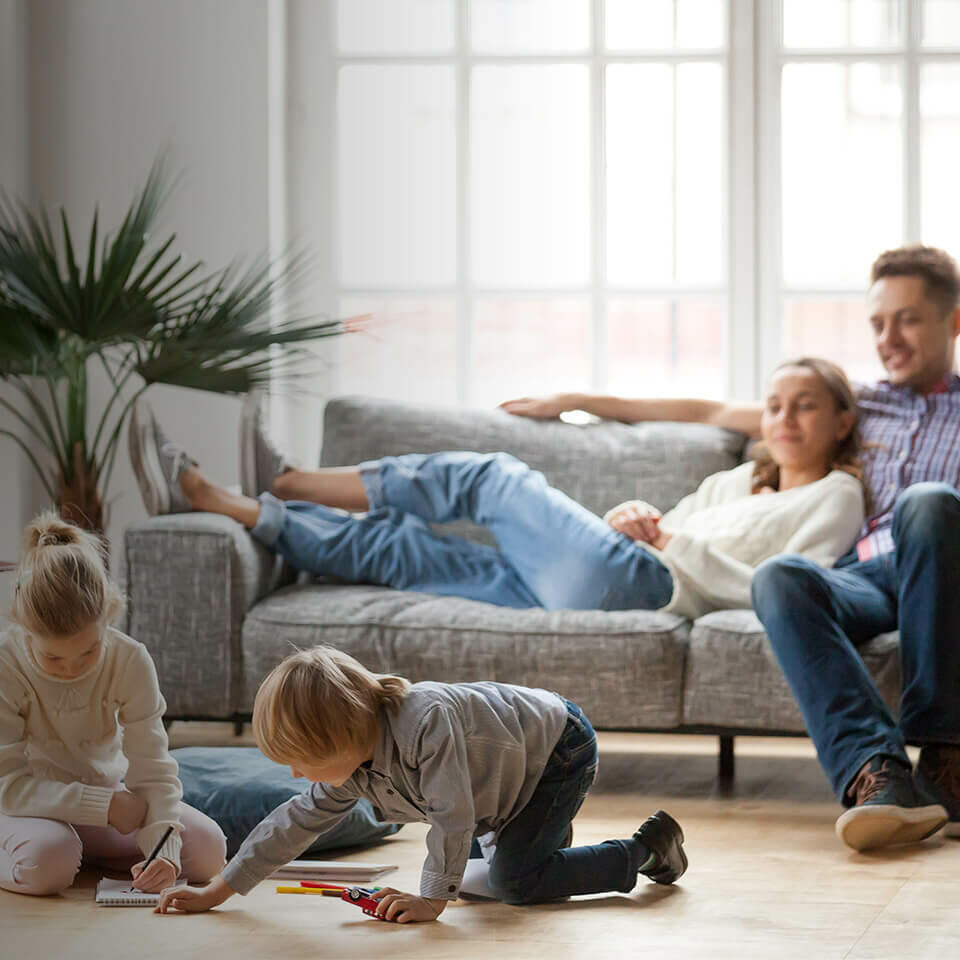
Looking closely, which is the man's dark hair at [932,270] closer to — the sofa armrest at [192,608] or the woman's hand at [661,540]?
the woman's hand at [661,540]

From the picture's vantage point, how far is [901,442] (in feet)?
9.41

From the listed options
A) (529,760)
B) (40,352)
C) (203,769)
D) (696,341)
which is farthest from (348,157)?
(529,760)

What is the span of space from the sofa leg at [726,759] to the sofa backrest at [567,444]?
58 centimetres

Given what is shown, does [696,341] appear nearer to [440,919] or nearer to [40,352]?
[40,352]

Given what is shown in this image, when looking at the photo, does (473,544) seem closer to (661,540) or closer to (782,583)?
(661,540)

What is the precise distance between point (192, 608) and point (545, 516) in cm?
73

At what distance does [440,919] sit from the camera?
5.81 feet

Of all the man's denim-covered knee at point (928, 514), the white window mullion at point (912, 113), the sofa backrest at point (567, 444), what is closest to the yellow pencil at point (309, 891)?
the man's denim-covered knee at point (928, 514)

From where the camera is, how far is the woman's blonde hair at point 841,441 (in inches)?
113

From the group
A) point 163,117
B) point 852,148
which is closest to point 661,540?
point 852,148

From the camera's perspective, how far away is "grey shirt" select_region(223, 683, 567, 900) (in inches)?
65.6

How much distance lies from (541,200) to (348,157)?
0.57 m

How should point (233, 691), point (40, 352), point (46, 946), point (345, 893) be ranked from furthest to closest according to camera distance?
point (40, 352)
point (233, 691)
point (345, 893)
point (46, 946)

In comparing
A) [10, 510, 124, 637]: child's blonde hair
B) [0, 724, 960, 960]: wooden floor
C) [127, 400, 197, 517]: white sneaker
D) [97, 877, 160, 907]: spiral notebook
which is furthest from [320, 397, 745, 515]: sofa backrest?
[97, 877, 160, 907]: spiral notebook
